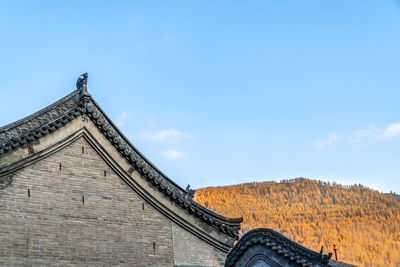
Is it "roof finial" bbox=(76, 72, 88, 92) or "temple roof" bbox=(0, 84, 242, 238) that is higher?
"roof finial" bbox=(76, 72, 88, 92)

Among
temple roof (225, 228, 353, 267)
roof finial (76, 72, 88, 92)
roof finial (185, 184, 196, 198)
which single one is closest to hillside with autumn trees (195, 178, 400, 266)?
temple roof (225, 228, 353, 267)

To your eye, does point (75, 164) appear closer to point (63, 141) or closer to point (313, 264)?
point (63, 141)

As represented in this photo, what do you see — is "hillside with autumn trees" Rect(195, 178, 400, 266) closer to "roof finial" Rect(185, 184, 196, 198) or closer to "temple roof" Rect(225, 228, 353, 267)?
"temple roof" Rect(225, 228, 353, 267)

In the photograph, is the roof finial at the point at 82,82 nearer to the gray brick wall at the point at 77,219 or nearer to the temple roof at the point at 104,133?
the temple roof at the point at 104,133

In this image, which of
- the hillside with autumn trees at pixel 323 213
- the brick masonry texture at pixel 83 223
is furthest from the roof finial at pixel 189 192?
the hillside with autumn trees at pixel 323 213

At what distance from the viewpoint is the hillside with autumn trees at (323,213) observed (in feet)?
297

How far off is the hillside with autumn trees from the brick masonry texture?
70.7 m

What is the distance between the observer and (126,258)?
17.2 meters

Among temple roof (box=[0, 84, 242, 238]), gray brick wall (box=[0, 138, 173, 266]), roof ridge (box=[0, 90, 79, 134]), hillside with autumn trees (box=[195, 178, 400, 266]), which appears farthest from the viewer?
hillside with autumn trees (box=[195, 178, 400, 266])

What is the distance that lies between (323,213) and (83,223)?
93.0 m

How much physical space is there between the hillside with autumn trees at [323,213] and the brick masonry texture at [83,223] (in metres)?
70.7

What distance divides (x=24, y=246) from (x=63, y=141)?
380 centimetres

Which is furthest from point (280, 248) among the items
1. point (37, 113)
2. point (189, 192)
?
point (37, 113)

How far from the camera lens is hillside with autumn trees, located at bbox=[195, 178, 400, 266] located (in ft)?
297
